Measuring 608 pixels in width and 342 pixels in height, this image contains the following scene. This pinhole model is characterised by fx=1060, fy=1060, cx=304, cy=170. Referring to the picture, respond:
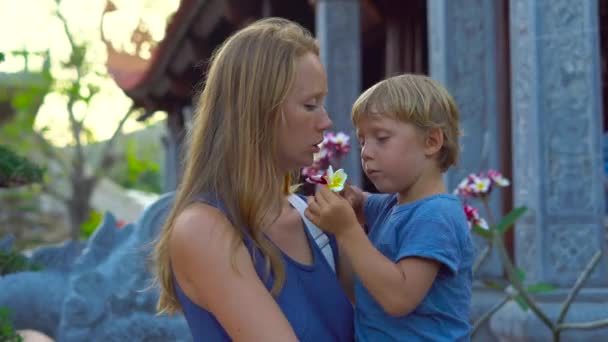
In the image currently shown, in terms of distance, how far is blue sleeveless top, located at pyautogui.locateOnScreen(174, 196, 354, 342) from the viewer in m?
1.96

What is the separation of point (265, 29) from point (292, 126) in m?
0.20

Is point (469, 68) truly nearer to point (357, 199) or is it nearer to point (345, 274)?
point (357, 199)

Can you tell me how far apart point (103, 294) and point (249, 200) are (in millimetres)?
1992

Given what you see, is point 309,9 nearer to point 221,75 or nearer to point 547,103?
point 547,103

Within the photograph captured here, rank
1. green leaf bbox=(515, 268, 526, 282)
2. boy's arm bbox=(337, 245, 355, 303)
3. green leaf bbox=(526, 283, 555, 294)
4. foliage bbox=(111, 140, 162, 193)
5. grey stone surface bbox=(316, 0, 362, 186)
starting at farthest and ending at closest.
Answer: foliage bbox=(111, 140, 162, 193), grey stone surface bbox=(316, 0, 362, 186), green leaf bbox=(515, 268, 526, 282), green leaf bbox=(526, 283, 555, 294), boy's arm bbox=(337, 245, 355, 303)

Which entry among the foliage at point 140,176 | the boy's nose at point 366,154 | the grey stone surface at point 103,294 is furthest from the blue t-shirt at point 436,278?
the foliage at point 140,176

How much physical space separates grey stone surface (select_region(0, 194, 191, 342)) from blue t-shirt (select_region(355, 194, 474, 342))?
152 centimetres

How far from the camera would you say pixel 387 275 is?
6.55 feet

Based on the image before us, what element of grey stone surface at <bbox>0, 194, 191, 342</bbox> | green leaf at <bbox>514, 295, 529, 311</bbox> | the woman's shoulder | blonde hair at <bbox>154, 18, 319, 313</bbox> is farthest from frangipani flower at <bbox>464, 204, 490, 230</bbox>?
the woman's shoulder

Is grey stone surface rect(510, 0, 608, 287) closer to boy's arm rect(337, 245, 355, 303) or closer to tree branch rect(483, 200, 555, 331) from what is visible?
tree branch rect(483, 200, 555, 331)

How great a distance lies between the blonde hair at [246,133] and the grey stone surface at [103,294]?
1.59m

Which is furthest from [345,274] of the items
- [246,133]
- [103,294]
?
[103,294]

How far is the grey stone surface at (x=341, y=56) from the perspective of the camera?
7023 mm

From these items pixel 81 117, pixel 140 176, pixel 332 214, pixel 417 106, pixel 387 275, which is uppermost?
pixel 417 106
